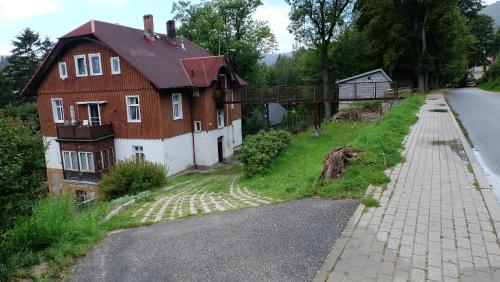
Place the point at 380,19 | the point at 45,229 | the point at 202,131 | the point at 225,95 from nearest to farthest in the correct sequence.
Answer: the point at 45,229
the point at 202,131
the point at 225,95
the point at 380,19

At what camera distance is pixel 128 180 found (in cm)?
1447

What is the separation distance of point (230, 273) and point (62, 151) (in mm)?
22479

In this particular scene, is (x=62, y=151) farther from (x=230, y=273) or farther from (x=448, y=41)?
(x=448, y=41)

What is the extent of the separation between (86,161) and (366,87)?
817 inches

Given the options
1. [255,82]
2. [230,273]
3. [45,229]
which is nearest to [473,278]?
[230,273]

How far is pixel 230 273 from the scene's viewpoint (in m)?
Answer: 4.91

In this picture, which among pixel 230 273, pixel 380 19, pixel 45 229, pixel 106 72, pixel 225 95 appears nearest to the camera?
pixel 230 273

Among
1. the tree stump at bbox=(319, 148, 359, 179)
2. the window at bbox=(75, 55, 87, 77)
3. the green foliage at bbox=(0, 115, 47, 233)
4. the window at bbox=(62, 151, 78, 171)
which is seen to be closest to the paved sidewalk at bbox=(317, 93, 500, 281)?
the tree stump at bbox=(319, 148, 359, 179)

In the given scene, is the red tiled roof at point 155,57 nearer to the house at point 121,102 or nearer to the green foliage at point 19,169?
the house at point 121,102

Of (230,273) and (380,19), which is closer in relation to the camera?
(230,273)

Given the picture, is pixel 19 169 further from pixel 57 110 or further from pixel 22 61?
pixel 22 61

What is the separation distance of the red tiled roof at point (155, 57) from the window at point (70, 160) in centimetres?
632

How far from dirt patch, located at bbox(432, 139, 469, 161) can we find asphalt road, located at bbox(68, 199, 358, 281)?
5.85 m

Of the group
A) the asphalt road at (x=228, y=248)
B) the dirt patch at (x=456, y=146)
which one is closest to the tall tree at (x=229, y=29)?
the dirt patch at (x=456, y=146)
